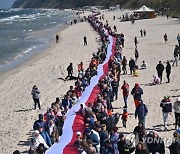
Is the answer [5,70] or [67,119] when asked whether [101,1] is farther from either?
[67,119]

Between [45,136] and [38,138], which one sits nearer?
[38,138]

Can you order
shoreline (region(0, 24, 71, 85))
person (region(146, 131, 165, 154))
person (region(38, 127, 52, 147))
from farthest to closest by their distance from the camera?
1. shoreline (region(0, 24, 71, 85))
2. person (region(38, 127, 52, 147))
3. person (region(146, 131, 165, 154))

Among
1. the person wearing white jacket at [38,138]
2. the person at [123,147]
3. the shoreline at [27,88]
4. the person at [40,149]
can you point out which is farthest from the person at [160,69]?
the person at [40,149]

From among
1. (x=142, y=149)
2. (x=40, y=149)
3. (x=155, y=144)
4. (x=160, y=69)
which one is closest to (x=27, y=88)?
(x=160, y=69)

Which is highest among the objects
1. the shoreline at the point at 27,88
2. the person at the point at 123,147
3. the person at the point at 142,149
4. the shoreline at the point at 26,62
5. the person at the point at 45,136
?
the person at the point at 142,149

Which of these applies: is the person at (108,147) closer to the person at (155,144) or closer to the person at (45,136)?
the person at (155,144)

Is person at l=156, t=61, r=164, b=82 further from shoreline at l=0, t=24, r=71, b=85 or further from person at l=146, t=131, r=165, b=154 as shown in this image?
shoreline at l=0, t=24, r=71, b=85

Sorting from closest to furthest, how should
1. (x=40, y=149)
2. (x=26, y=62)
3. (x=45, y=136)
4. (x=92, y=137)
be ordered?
(x=40, y=149)
(x=92, y=137)
(x=45, y=136)
(x=26, y=62)

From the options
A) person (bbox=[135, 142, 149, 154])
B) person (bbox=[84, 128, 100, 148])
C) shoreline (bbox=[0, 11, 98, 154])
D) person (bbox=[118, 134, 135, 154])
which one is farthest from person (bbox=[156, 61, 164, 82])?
person (bbox=[135, 142, 149, 154])

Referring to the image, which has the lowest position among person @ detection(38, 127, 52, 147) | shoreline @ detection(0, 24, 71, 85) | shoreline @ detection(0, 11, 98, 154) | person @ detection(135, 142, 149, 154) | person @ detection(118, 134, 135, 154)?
shoreline @ detection(0, 24, 71, 85)

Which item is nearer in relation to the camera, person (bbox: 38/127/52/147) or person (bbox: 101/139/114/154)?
person (bbox: 101/139/114/154)

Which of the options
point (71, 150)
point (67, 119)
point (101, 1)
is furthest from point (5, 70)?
point (101, 1)

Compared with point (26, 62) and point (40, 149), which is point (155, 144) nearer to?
point (40, 149)

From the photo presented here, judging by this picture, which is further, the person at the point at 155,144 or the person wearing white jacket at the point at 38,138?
the person wearing white jacket at the point at 38,138
